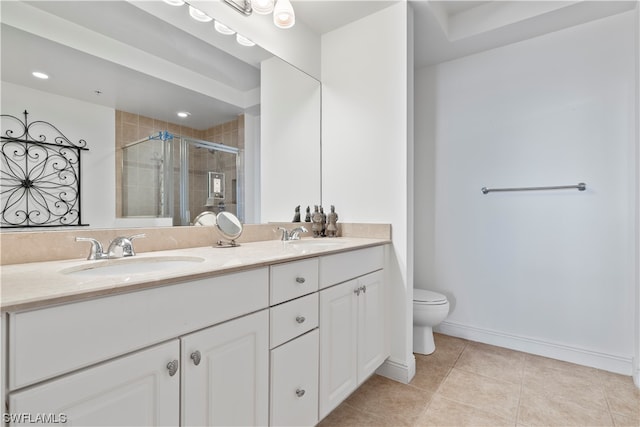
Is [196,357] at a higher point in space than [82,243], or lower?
lower

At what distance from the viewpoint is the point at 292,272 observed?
116 cm

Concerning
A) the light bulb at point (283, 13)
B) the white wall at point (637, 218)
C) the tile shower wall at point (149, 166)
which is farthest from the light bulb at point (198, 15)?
the white wall at point (637, 218)

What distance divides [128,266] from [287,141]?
125cm

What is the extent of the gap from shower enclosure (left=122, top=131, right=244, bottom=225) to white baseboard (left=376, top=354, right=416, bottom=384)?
1.23 m

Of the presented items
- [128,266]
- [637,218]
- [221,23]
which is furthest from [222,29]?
[637,218]

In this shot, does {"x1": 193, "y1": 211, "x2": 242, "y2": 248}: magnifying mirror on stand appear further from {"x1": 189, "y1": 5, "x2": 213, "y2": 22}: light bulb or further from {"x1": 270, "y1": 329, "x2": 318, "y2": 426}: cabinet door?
{"x1": 189, "y1": 5, "x2": 213, "y2": 22}: light bulb

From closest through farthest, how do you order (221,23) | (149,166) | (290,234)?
(149,166)
(221,23)
(290,234)

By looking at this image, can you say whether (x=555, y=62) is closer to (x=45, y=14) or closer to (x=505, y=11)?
(x=505, y=11)

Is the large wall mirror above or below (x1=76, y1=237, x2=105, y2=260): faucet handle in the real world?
above

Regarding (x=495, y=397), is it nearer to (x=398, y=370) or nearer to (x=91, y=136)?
(x=398, y=370)

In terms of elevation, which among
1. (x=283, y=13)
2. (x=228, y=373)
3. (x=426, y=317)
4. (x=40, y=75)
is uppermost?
(x=283, y=13)

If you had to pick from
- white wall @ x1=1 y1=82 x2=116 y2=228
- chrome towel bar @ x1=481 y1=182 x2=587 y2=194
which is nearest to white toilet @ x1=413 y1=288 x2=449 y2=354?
chrome towel bar @ x1=481 y1=182 x2=587 y2=194

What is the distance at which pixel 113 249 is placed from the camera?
3.59 ft

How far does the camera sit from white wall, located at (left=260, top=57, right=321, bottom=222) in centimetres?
189
